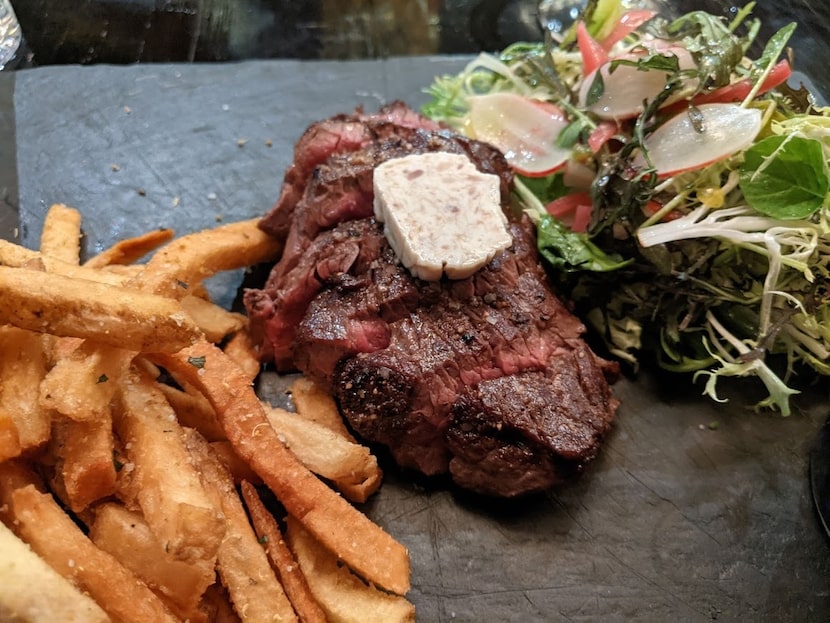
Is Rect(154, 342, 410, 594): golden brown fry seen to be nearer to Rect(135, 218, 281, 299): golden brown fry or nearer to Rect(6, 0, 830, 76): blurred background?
Rect(135, 218, 281, 299): golden brown fry

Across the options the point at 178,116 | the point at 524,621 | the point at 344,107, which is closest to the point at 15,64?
the point at 178,116

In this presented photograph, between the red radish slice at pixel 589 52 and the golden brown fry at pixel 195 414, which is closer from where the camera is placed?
the golden brown fry at pixel 195 414

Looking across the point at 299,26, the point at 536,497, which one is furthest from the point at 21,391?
the point at 299,26

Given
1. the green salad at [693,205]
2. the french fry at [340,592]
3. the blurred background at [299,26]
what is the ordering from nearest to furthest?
the french fry at [340,592] → the green salad at [693,205] → the blurred background at [299,26]

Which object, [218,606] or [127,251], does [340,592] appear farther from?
[127,251]

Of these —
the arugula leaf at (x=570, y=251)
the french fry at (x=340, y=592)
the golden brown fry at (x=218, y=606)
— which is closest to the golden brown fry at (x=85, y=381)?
the golden brown fry at (x=218, y=606)

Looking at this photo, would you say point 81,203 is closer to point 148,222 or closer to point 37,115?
point 148,222

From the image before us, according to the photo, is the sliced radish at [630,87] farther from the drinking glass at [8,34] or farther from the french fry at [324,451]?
the drinking glass at [8,34]
